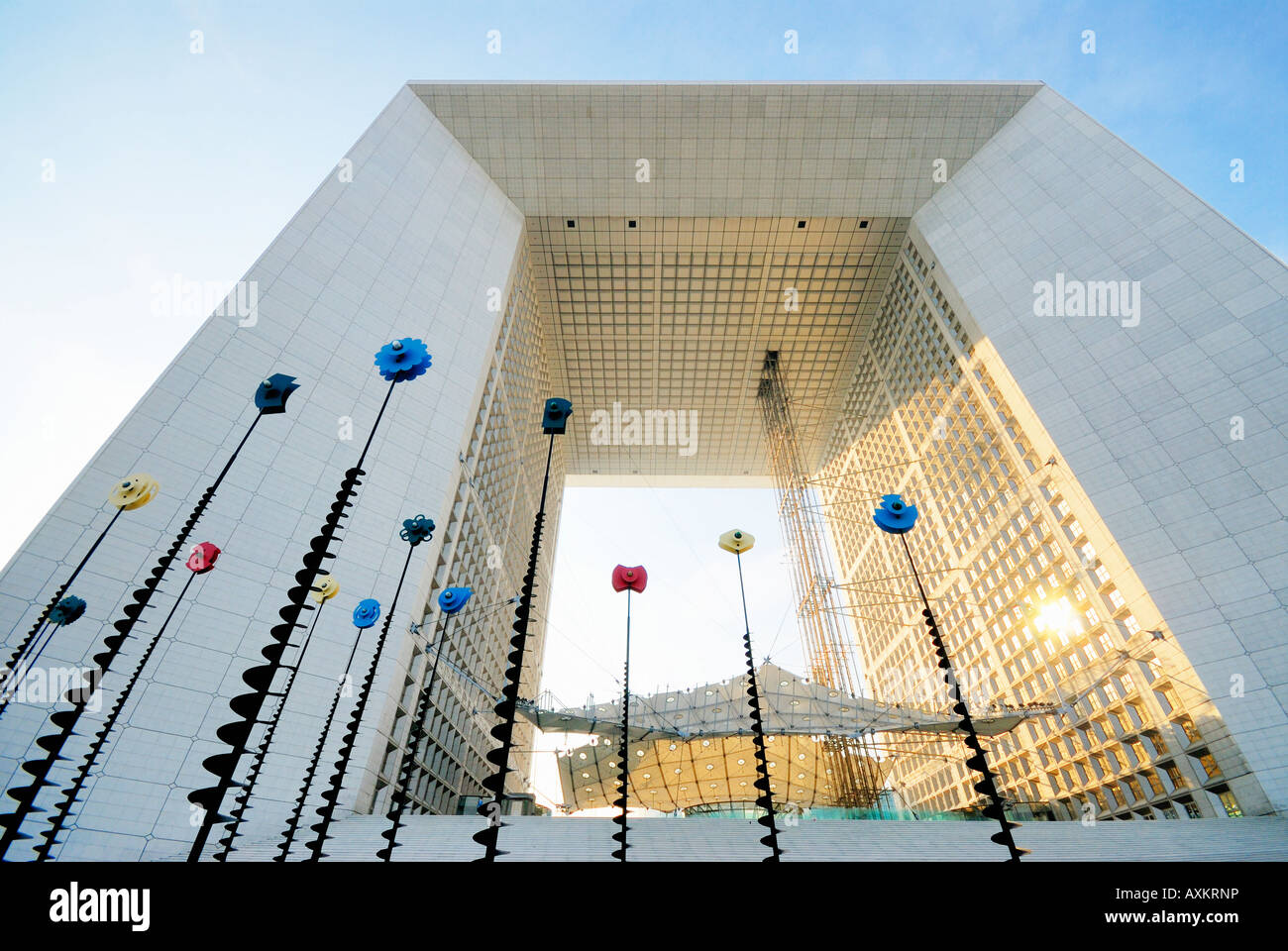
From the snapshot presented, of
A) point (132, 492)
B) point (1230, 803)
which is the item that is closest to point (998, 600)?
point (1230, 803)

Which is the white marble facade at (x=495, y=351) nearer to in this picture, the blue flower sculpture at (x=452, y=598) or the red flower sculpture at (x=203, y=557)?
the blue flower sculpture at (x=452, y=598)

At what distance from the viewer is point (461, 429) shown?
61.7 ft

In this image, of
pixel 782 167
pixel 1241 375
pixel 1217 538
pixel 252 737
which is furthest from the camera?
pixel 782 167

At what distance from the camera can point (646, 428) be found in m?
37.8

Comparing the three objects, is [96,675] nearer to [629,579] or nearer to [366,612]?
[366,612]

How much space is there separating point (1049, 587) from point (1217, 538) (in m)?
5.18

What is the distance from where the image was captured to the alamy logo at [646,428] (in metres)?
36.5

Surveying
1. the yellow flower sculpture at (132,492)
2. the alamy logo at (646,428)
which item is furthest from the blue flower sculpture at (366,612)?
the alamy logo at (646,428)

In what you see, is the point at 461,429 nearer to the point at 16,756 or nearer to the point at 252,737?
the point at 252,737
